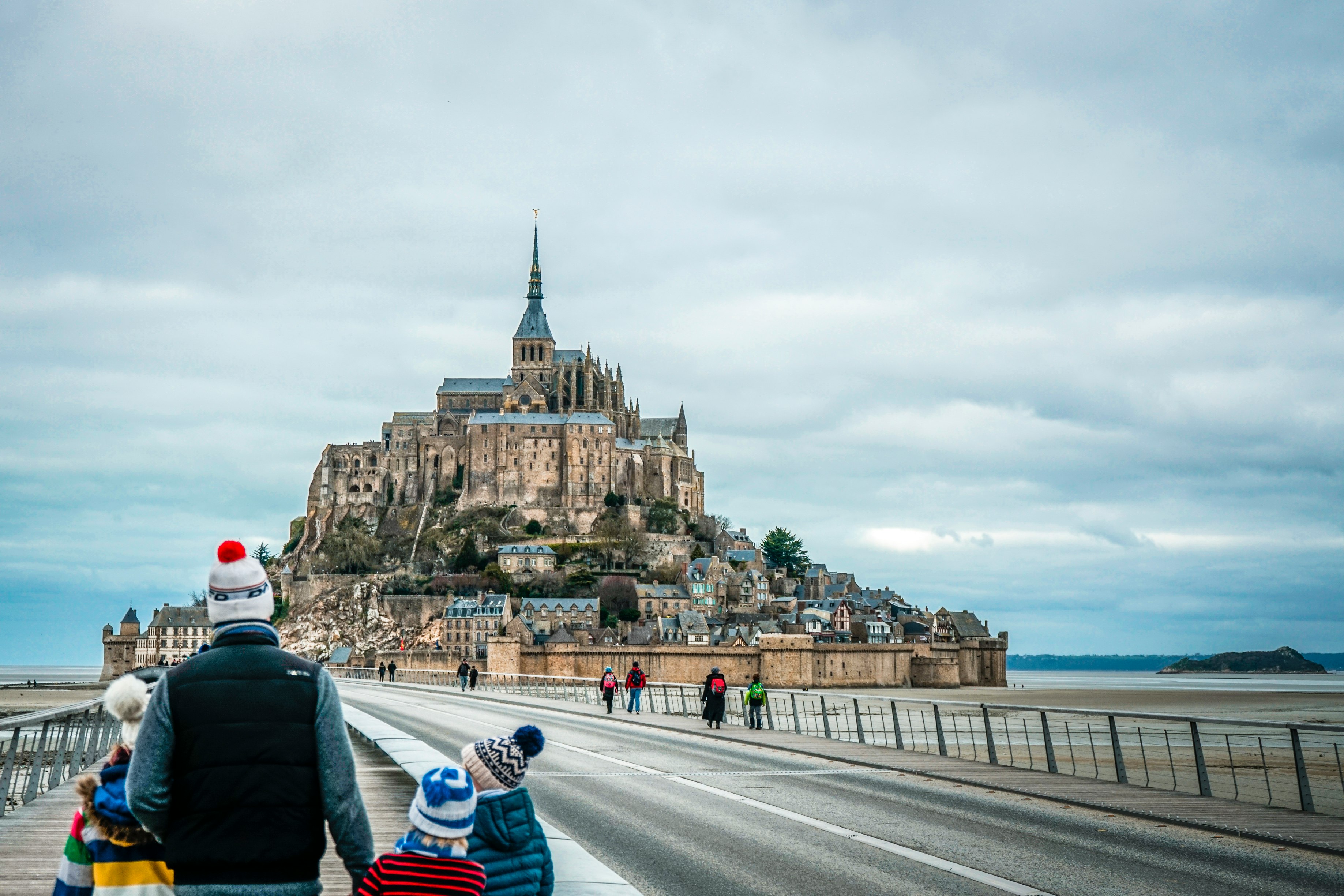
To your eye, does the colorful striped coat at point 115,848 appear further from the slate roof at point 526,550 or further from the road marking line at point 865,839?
the slate roof at point 526,550

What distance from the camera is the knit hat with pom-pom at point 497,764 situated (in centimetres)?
606

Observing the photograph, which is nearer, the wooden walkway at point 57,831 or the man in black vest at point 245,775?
the man in black vest at point 245,775

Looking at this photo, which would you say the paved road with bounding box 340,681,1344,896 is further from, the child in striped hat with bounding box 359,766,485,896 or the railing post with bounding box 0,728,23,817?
the railing post with bounding box 0,728,23,817

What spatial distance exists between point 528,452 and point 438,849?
117 meters

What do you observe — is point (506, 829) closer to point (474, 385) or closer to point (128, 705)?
point (128, 705)

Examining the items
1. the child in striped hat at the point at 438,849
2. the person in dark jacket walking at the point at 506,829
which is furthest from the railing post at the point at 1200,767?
the child in striped hat at the point at 438,849

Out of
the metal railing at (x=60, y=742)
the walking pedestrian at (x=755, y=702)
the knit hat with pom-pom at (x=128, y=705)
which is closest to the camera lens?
the knit hat with pom-pom at (x=128, y=705)

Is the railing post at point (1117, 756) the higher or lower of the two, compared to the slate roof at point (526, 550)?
lower

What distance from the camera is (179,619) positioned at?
4439 inches

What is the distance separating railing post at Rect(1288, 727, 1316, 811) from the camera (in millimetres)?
11984

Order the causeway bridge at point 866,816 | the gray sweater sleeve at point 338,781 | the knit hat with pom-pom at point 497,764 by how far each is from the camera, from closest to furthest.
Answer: the gray sweater sleeve at point 338,781 → the knit hat with pom-pom at point 497,764 → the causeway bridge at point 866,816

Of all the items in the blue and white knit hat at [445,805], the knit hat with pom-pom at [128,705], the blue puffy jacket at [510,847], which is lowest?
the blue puffy jacket at [510,847]

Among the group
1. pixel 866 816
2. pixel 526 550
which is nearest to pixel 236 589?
pixel 866 816

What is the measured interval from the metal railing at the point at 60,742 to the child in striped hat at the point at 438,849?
750 centimetres
